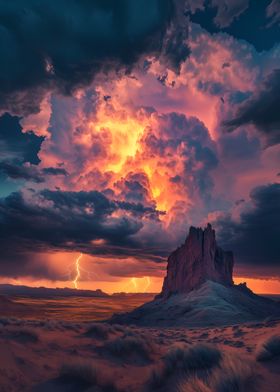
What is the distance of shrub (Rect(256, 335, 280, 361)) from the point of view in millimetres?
9328

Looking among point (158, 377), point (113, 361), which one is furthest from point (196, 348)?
point (113, 361)

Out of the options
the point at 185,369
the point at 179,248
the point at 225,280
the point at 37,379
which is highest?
the point at 179,248

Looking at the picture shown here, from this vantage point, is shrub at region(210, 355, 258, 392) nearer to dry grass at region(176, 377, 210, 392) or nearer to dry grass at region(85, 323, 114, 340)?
dry grass at region(176, 377, 210, 392)

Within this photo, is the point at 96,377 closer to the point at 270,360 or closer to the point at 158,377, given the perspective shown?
the point at 158,377

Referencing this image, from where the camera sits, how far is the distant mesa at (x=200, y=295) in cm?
7206

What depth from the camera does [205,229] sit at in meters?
116

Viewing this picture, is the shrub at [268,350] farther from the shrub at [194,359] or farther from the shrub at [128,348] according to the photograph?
the shrub at [128,348]

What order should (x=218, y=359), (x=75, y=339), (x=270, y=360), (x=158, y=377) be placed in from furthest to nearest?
(x=75, y=339) < (x=270, y=360) < (x=218, y=359) < (x=158, y=377)

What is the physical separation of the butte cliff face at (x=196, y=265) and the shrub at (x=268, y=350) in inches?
3809

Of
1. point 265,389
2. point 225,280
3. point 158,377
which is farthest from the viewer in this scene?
point 225,280

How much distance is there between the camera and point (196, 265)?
110 meters

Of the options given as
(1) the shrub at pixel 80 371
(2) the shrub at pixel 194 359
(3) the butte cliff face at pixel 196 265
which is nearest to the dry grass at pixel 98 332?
(2) the shrub at pixel 194 359

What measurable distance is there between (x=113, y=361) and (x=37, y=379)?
3726 millimetres

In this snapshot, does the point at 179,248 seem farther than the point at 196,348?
Yes
